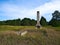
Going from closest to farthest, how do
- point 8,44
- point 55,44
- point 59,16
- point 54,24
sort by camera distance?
point 8,44 < point 55,44 < point 54,24 < point 59,16

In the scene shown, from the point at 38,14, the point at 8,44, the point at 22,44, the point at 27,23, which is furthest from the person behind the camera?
the point at 27,23

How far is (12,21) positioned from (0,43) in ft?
224

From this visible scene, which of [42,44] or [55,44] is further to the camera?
[55,44]

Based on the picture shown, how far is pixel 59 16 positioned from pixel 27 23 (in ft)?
84.9

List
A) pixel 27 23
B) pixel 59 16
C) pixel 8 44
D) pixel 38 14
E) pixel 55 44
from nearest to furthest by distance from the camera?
pixel 8 44 → pixel 55 44 → pixel 38 14 → pixel 27 23 → pixel 59 16

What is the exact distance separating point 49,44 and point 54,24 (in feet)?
185

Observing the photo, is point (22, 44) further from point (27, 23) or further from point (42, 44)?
point (27, 23)

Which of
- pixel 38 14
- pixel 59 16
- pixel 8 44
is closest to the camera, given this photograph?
pixel 8 44

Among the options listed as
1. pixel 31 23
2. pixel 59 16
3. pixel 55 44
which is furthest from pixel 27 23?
pixel 55 44

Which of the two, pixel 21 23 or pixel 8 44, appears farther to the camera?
pixel 21 23

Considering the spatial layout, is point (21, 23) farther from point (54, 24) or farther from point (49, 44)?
point (49, 44)

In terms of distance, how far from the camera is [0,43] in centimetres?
872

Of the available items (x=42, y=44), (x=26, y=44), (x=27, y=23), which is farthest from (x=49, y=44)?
(x=27, y=23)

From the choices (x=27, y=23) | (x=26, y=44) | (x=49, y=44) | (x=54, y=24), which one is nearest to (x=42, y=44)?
(x=49, y=44)
